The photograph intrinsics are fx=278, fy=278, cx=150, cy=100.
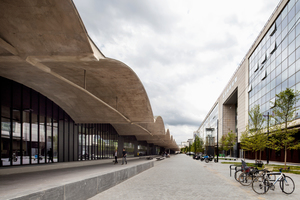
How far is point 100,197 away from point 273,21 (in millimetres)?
38908

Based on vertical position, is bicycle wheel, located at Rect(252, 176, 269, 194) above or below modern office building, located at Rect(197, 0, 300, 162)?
below

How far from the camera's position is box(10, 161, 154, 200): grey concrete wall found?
671cm

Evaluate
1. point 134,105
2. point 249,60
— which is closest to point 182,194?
point 134,105

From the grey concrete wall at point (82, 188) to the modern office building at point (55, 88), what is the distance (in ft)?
16.9

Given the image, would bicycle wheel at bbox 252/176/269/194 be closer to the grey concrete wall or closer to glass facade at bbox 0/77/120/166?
the grey concrete wall

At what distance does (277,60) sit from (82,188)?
36.1 meters

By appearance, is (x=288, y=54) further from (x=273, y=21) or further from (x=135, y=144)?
(x=135, y=144)

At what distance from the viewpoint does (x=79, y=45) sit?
1125 centimetres

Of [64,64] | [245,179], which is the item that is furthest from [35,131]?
[245,179]

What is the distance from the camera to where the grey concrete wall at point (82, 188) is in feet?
22.0

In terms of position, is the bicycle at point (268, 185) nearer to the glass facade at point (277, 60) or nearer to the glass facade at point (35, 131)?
the glass facade at point (35, 131)

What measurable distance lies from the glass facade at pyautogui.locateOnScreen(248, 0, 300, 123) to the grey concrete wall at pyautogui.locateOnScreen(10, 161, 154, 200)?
26.1 metres

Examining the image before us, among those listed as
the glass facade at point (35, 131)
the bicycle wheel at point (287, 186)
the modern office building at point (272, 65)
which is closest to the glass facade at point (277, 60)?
the modern office building at point (272, 65)

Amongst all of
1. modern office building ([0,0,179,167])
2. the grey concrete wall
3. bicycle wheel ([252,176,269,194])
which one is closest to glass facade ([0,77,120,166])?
modern office building ([0,0,179,167])
